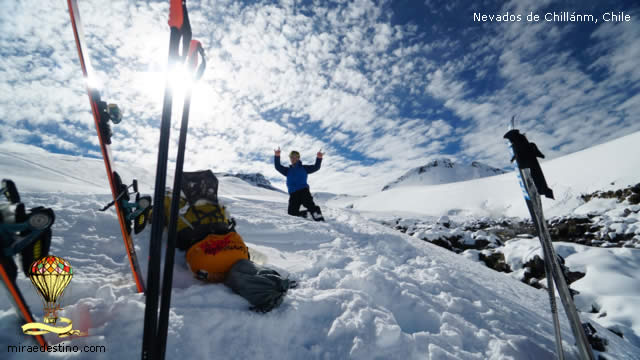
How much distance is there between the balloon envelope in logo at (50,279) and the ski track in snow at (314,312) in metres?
0.09

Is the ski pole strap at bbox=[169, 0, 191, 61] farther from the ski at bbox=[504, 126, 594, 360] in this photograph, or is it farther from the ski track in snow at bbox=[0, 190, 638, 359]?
the ski at bbox=[504, 126, 594, 360]

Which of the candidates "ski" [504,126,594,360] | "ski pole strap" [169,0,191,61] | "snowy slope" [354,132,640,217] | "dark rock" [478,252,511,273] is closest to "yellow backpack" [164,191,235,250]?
"ski pole strap" [169,0,191,61]

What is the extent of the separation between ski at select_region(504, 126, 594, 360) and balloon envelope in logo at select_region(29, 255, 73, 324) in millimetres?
3193

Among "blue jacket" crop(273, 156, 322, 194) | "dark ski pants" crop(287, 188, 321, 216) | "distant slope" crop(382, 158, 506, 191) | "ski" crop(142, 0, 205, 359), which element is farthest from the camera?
"distant slope" crop(382, 158, 506, 191)

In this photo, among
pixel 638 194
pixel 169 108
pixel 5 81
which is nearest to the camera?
pixel 169 108

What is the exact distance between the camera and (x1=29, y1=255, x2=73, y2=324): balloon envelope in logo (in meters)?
1.37

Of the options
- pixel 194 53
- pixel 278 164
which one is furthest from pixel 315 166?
pixel 194 53

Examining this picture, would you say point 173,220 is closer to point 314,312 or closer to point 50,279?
point 50,279

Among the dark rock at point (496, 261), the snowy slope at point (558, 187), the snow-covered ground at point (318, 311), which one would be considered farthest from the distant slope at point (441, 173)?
the snow-covered ground at point (318, 311)

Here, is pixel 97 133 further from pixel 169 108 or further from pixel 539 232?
pixel 539 232

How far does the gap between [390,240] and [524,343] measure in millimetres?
2669

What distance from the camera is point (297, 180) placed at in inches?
269

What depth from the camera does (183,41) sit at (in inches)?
48.8

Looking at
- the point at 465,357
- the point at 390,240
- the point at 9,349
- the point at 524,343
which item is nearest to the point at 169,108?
the point at 9,349
